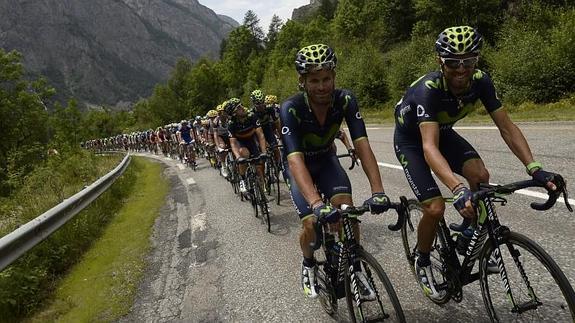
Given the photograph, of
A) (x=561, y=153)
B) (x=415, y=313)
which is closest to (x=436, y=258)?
(x=415, y=313)

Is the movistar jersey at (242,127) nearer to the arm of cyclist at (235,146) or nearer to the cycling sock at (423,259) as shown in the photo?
the arm of cyclist at (235,146)

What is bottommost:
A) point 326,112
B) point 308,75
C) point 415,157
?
point 415,157

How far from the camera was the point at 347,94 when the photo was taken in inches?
164

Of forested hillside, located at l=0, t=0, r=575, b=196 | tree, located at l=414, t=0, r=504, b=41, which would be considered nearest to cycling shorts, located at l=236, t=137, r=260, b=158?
forested hillside, located at l=0, t=0, r=575, b=196

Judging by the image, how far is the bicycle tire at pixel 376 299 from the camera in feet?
10.2

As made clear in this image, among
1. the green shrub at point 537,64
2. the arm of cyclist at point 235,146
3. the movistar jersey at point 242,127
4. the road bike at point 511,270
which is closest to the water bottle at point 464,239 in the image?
the road bike at point 511,270

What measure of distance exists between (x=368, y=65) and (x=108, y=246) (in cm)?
3049

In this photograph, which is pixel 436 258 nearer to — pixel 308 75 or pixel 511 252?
pixel 511 252

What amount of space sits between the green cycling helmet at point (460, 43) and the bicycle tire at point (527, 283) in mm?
1353

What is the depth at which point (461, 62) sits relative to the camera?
11.1ft

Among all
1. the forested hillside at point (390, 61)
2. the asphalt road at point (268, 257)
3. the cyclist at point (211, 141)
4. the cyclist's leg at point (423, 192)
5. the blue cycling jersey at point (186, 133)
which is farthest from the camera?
the blue cycling jersey at point (186, 133)

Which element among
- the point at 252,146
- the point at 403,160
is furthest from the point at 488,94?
the point at 252,146

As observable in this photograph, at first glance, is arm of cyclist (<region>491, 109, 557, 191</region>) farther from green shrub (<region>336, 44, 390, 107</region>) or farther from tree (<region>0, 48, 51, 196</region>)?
green shrub (<region>336, 44, 390, 107</region>)

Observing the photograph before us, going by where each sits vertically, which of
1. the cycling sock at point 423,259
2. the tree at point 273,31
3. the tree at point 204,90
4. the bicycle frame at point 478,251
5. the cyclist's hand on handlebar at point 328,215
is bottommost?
the cycling sock at point 423,259
